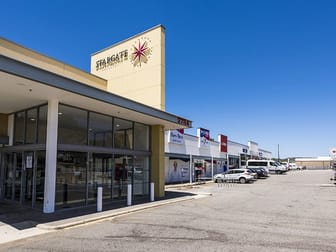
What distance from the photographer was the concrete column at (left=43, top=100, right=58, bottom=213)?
11337mm

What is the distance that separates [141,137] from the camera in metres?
17.2

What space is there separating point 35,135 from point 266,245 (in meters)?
9.85

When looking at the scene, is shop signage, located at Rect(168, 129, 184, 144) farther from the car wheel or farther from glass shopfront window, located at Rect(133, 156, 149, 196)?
glass shopfront window, located at Rect(133, 156, 149, 196)

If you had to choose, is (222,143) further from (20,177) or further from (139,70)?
(20,177)

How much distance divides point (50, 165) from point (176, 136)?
1940cm

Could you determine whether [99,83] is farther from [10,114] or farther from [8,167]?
[8,167]

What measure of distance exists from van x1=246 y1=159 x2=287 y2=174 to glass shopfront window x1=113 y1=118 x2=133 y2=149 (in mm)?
33893

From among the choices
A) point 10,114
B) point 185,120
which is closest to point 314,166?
point 185,120

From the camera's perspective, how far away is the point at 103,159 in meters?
14.3

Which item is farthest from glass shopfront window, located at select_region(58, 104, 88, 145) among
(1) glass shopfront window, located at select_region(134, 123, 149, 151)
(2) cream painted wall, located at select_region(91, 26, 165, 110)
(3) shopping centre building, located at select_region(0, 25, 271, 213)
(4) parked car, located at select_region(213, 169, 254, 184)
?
(4) parked car, located at select_region(213, 169, 254, 184)

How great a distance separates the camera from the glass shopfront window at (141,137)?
16.7 metres

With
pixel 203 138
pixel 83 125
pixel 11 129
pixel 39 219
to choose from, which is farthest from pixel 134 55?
pixel 203 138

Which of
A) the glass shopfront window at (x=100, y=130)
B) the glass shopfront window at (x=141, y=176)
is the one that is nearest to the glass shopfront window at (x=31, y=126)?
the glass shopfront window at (x=100, y=130)

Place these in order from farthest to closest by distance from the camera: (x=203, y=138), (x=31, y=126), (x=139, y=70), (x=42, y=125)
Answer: (x=203, y=138)
(x=139, y=70)
(x=31, y=126)
(x=42, y=125)
